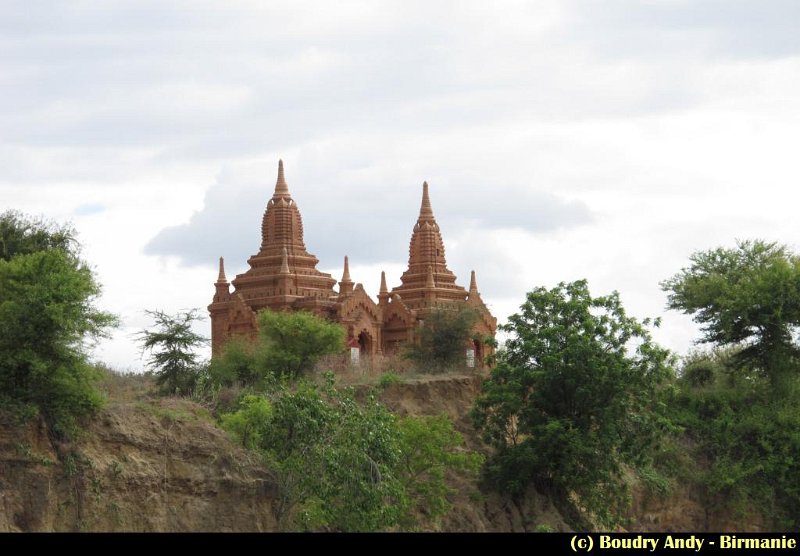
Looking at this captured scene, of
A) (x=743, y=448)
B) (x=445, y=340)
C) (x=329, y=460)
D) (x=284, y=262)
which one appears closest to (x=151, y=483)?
(x=329, y=460)

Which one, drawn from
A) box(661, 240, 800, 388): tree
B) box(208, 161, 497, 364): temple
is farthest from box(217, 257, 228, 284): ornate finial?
box(661, 240, 800, 388): tree

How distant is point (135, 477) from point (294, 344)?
13.8 metres

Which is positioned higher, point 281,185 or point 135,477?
point 281,185

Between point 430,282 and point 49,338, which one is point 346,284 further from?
point 49,338

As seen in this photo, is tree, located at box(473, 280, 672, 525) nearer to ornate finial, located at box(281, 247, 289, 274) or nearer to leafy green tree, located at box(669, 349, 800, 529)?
leafy green tree, located at box(669, 349, 800, 529)

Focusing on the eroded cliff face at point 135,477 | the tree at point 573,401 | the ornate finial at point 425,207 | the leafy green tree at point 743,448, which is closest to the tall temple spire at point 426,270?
the ornate finial at point 425,207

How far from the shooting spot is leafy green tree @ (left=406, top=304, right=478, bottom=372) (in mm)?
60312

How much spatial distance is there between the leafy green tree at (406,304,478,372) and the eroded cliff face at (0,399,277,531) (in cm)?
1529

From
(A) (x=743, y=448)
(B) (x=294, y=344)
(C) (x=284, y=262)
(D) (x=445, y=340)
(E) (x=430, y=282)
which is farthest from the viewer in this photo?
(E) (x=430, y=282)

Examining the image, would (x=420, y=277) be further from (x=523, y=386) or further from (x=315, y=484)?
(x=315, y=484)

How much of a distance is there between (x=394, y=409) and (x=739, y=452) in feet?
40.1

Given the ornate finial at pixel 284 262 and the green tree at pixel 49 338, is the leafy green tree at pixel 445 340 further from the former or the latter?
the green tree at pixel 49 338

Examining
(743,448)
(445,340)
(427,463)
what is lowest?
(427,463)

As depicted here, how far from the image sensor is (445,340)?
199 ft
